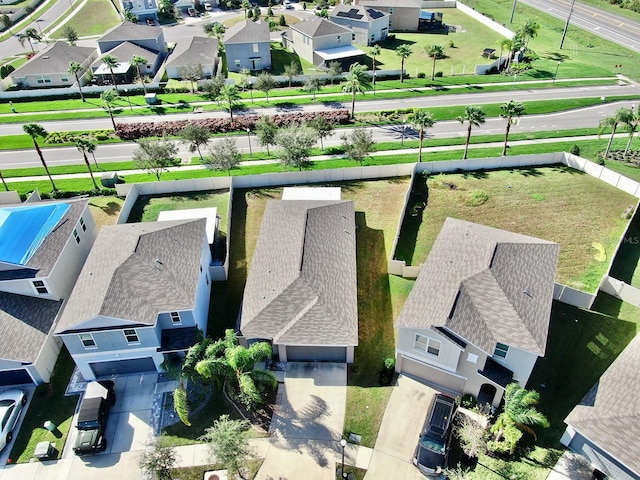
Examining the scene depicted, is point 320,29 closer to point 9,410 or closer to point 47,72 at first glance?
point 47,72

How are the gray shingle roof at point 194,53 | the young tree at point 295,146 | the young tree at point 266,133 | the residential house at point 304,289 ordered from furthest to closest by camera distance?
the gray shingle roof at point 194,53, the young tree at point 266,133, the young tree at point 295,146, the residential house at point 304,289

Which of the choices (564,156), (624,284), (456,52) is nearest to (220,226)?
(624,284)

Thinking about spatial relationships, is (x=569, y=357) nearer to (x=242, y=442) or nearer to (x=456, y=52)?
(x=242, y=442)

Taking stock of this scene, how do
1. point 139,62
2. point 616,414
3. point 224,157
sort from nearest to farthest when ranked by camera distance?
point 616,414 < point 224,157 < point 139,62

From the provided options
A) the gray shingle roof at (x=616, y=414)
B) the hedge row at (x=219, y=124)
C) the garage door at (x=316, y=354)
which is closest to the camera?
the gray shingle roof at (x=616, y=414)

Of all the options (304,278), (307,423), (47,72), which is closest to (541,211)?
(304,278)

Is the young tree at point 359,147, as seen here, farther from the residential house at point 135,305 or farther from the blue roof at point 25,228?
the blue roof at point 25,228

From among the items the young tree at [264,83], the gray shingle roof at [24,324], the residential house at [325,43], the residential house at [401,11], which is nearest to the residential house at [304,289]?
the gray shingle roof at [24,324]
